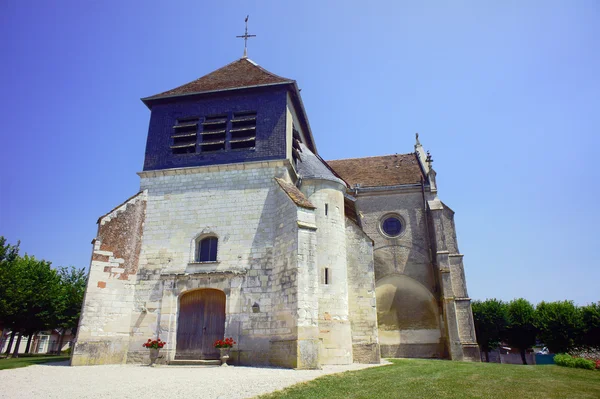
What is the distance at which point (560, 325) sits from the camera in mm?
25359

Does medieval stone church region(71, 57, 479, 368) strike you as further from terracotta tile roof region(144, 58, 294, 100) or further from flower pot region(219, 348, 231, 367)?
flower pot region(219, 348, 231, 367)

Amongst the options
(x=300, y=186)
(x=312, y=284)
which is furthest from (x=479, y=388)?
(x=300, y=186)

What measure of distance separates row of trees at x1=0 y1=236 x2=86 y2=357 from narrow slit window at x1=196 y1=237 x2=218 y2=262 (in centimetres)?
1325

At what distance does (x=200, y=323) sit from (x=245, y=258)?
107 inches

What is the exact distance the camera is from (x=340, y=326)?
43.9 ft

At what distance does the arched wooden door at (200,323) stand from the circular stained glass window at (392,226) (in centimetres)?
1102

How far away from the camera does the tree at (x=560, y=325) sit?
24.7 meters

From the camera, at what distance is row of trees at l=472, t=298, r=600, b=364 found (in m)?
24.5

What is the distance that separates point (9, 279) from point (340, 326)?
18850 millimetres

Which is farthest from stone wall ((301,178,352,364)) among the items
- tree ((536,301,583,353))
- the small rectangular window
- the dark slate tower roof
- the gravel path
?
tree ((536,301,583,353))

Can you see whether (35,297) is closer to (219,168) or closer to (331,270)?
(219,168)

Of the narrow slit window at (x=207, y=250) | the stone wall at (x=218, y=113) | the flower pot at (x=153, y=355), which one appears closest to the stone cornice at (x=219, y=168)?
the stone wall at (x=218, y=113)

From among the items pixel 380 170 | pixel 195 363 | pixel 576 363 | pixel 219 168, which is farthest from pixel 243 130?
pixel 576 363

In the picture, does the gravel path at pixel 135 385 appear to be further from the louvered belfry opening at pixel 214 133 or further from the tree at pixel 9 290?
the tree at pixel 9 290
